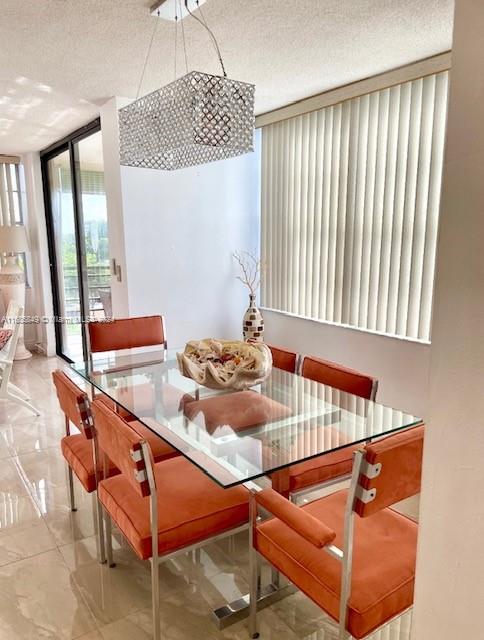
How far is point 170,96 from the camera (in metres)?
2.00

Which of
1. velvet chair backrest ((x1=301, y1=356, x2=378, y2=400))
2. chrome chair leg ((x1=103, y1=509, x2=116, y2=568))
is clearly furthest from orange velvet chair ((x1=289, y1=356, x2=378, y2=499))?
chrome chair leg ((x1=103, y1=509, x2=116, y2=568))

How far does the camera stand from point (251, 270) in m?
4.44

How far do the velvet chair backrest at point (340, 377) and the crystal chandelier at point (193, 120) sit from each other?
45.7 inches

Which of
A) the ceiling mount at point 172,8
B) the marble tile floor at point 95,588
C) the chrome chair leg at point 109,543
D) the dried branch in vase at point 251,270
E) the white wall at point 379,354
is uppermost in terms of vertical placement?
the ceiling mount at point 172,8

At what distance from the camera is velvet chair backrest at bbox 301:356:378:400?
2273 mm

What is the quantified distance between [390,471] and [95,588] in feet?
4.76

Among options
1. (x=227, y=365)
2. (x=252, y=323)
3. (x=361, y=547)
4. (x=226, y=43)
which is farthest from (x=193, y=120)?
(x=252, y=323)

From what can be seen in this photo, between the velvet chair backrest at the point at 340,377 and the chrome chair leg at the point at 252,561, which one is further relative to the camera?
the velvet chair backrest at the point at 340,377

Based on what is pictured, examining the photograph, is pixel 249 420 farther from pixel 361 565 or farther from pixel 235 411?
pixel 361 565

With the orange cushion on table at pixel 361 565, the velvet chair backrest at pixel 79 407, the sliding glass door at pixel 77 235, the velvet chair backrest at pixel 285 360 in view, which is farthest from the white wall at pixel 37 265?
the orange cushion on table at pixel 361 565

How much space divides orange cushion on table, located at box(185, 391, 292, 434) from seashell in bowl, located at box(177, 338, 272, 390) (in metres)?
0.07

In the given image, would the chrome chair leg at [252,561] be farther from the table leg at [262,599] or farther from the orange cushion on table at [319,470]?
the orange cushion on table at [319,470]

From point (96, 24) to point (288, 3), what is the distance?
0.92 meters

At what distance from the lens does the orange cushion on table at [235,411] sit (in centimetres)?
202
